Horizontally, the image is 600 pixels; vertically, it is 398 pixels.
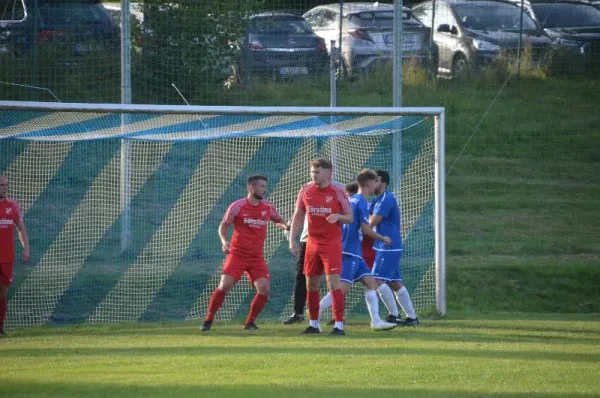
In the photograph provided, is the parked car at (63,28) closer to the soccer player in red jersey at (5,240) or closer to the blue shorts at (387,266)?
the soccer player in red jersey at (5,240)

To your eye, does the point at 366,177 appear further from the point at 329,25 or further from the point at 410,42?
the point at 329,25

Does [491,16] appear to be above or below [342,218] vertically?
above

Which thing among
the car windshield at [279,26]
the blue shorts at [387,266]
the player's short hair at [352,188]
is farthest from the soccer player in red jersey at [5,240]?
the car windshield at [279,26]

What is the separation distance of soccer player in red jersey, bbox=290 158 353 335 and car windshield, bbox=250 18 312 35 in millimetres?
6550

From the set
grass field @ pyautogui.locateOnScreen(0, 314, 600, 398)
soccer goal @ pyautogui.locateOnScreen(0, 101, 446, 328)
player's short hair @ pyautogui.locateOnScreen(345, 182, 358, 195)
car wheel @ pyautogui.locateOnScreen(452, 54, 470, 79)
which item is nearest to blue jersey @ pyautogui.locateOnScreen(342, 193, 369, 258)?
player's short hair @ pyautogui.locateOnScreen(345, 182, 358, 195)

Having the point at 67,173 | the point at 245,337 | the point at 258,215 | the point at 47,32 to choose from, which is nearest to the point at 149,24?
the point at 47,32

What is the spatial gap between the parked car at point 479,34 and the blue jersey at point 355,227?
7.74 m

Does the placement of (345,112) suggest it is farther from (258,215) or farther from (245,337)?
(245,337)

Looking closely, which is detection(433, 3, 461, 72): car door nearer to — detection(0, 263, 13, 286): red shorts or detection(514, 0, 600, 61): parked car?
detection(514, 0, 600, 61): parked car

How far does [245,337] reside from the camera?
1069cm

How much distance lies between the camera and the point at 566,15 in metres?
Answer: 19.5

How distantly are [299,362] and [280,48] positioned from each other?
29.8 feet

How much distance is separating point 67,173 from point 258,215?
6.23 m

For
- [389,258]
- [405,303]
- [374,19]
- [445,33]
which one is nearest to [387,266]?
[389,258]
